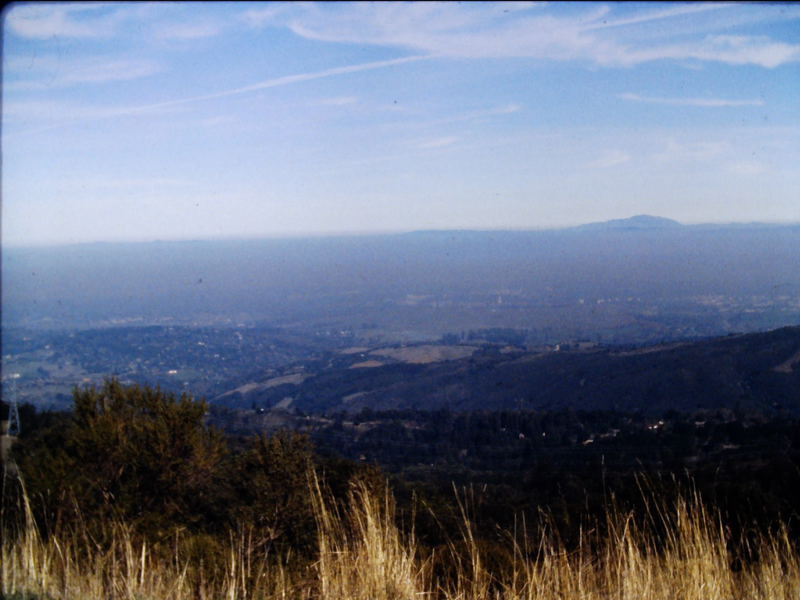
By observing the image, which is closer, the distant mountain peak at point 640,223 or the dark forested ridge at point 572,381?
the dark forested ridge at point 572,381

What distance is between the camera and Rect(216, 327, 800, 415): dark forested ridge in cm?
1681

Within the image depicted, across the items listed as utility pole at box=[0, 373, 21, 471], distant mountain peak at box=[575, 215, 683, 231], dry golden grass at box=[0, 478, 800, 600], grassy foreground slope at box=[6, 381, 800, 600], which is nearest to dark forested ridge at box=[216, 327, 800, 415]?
distant mountain peak at box=[575, 215, 683, 231]

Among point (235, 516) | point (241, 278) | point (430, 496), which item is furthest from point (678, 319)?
point (241, 278)

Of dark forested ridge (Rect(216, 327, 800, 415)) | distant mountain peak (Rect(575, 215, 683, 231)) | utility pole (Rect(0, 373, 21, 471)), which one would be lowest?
dark forested ridge (Rect(216, 327, 800, 415))

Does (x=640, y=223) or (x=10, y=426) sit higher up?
(x=640, y=223)

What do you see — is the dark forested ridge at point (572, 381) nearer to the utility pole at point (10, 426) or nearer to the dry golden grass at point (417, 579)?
the utility pole at point (10, 426)

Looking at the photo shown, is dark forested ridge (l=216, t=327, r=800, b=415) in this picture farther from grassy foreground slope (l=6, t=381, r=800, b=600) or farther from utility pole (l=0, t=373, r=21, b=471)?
grassy foreground slope (l=6, t=381, r=800, b=600)

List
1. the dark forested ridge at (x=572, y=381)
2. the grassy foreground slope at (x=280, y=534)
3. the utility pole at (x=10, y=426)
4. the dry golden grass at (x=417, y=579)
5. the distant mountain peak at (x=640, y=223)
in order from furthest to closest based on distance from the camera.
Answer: the distant mountain peak at (x=640, y=223)
the dark forested ridge at (x=572, y=381)
the utility pole at (x=10, y=426)
the grassy foreground slope at (x=280, y=534)
the dry golden grass at (x=417, y=579)

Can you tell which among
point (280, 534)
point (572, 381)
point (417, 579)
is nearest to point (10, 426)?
point (280, 534)

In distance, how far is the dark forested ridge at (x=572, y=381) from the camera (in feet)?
55.2

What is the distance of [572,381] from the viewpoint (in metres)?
21.7

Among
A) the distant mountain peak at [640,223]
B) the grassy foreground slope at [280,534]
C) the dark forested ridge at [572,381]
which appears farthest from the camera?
the distant mountain peak at [640,223]

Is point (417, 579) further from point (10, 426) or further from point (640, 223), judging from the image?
point (640, 223)

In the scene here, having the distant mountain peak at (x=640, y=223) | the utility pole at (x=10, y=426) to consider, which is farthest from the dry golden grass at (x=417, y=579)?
the distant mountain peak at (x=640, y=223)
